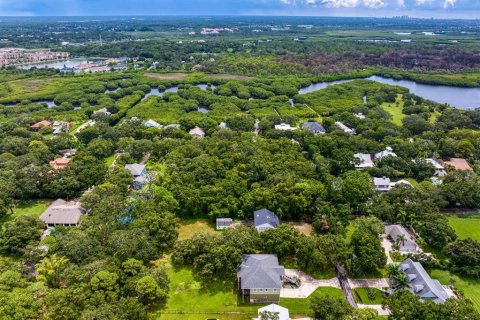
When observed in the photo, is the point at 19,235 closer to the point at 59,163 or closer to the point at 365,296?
the point at 59,163

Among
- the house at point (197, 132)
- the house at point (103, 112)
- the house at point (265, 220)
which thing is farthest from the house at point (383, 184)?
the house at point (103, 112)

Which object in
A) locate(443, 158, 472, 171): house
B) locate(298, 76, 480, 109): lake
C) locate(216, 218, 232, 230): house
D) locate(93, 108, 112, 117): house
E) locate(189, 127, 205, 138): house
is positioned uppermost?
locate(298, 76, 480, 109): lake

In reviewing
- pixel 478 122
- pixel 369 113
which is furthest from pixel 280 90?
pixel 478 122

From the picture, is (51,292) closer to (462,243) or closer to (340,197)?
A: (340,197)

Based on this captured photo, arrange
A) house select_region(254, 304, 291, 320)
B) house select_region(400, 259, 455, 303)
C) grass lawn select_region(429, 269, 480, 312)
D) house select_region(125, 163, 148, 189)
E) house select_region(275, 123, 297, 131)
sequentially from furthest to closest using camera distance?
1. house select_region(275, 123, 297, 131)
2. house select_region(125, 163, 148, 189)
3. grass lawn select_region(429, 269, 480, 312)
4. house select_region(400, 259, 455, 303)
5. house select_region(254, 304, 291, 320)

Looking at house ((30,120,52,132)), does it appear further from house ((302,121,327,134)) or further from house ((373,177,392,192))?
house ((373,177,392,192))

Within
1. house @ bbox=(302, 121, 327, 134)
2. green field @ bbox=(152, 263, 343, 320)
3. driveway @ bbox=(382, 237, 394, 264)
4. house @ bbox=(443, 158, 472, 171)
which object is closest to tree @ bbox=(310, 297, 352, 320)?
green field @ bbox=(152, 263, 343, 320)
